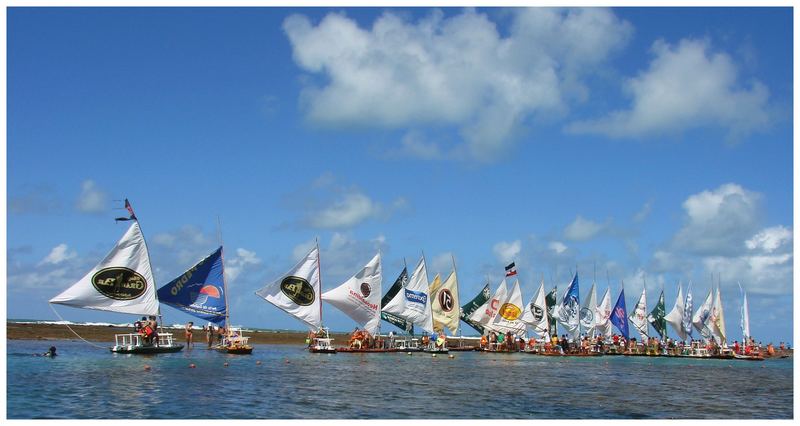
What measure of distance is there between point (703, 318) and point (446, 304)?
3286 centimetres

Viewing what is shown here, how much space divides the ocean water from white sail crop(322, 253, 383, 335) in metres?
10.1

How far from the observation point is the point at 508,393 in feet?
108

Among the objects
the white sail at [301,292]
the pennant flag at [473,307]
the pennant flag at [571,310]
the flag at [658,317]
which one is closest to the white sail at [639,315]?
the flag at [658,317]

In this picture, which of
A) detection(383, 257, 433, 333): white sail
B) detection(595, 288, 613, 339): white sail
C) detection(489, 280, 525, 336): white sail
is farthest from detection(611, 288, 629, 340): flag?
detection(383, 257, 433, 333): white sail

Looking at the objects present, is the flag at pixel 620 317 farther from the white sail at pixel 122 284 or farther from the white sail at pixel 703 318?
the white sail at pixel 122 284

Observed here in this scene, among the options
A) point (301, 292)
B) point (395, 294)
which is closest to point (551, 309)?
point (395, 294)

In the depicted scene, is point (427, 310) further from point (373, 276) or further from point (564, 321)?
point (564, 321)

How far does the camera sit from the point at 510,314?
248 feet

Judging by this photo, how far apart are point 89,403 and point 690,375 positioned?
36638 mm

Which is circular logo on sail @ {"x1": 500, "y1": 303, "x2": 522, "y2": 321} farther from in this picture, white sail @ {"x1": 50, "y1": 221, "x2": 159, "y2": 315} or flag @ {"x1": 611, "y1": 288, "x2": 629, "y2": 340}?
white sail @ {"x1": 50, "y1": 221, "x2": 159, "y2": 315}

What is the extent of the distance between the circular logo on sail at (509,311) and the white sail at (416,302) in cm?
1173

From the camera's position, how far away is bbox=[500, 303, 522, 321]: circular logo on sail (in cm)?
7556

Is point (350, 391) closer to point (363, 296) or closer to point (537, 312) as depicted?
point (363, 296)

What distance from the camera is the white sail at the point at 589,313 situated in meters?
80.6
